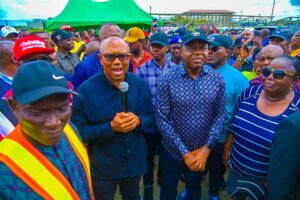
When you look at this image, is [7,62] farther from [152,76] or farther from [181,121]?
[181,121]

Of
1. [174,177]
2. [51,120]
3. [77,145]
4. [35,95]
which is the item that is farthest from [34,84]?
[174,177]

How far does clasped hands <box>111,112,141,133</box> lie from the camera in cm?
204

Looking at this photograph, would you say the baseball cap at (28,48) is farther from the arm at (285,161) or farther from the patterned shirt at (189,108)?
the arm at (285,161)

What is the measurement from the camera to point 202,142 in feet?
8.29

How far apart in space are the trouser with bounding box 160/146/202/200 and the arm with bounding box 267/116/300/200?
1.05 metres

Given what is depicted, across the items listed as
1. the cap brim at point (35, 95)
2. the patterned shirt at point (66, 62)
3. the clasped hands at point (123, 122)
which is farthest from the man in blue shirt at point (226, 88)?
the patterned shirt at point (66, 62)

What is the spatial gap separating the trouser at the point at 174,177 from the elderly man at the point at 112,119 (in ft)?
1.34

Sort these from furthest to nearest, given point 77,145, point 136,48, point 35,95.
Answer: point 136,48
point 77,145
point 35,95

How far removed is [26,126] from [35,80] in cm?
23

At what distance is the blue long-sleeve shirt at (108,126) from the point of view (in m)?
2.14

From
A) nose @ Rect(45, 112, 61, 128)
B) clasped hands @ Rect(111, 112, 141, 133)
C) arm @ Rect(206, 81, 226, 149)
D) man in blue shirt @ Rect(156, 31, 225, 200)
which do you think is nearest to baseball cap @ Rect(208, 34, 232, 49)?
man in blue shirt @ Rect(156, 31, 225, 200)

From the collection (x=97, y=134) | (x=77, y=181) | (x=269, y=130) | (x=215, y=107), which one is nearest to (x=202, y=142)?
(x=215, y=107)

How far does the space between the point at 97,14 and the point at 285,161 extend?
24.4 feet

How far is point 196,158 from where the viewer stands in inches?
95.9
